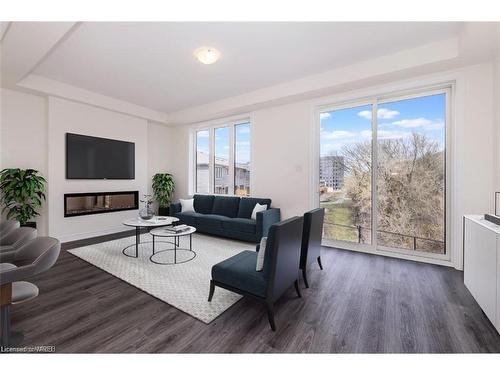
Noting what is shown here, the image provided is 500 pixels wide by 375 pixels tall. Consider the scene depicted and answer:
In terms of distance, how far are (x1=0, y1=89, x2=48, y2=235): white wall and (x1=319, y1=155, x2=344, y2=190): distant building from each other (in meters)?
5.39

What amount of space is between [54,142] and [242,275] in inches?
185

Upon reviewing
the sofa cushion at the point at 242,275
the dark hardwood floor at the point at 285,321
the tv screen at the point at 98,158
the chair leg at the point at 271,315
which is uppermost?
the tv screen at the point at 98,158

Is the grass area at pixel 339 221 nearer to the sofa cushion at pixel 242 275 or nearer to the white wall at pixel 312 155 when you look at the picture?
the white wall at pixel 312 155

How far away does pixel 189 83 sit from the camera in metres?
4.27

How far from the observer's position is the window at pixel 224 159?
5591 mm

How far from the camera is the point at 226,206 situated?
5.14 m

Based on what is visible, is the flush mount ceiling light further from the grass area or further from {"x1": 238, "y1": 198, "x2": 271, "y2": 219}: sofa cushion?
the grass area

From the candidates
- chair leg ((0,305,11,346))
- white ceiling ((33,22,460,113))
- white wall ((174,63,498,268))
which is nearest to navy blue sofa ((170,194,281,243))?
white wall ((174,63,498,268))

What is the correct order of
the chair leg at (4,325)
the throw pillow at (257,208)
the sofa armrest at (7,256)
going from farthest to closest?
the throw pillow at (257,208), the sofa armrest at (7,256), the chair leg at (4,325)

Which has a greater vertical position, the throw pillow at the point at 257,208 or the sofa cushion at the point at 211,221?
the throw pillow at the point at 257,208

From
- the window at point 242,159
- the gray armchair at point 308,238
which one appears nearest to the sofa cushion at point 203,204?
the window at point 242,159

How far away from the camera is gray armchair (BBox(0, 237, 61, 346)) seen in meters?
1.36

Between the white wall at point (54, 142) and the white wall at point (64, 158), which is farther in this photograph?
the white wall at point (64, 158)

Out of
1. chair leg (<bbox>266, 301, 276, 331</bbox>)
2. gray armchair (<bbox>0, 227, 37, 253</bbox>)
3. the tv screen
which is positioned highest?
the tv screen
